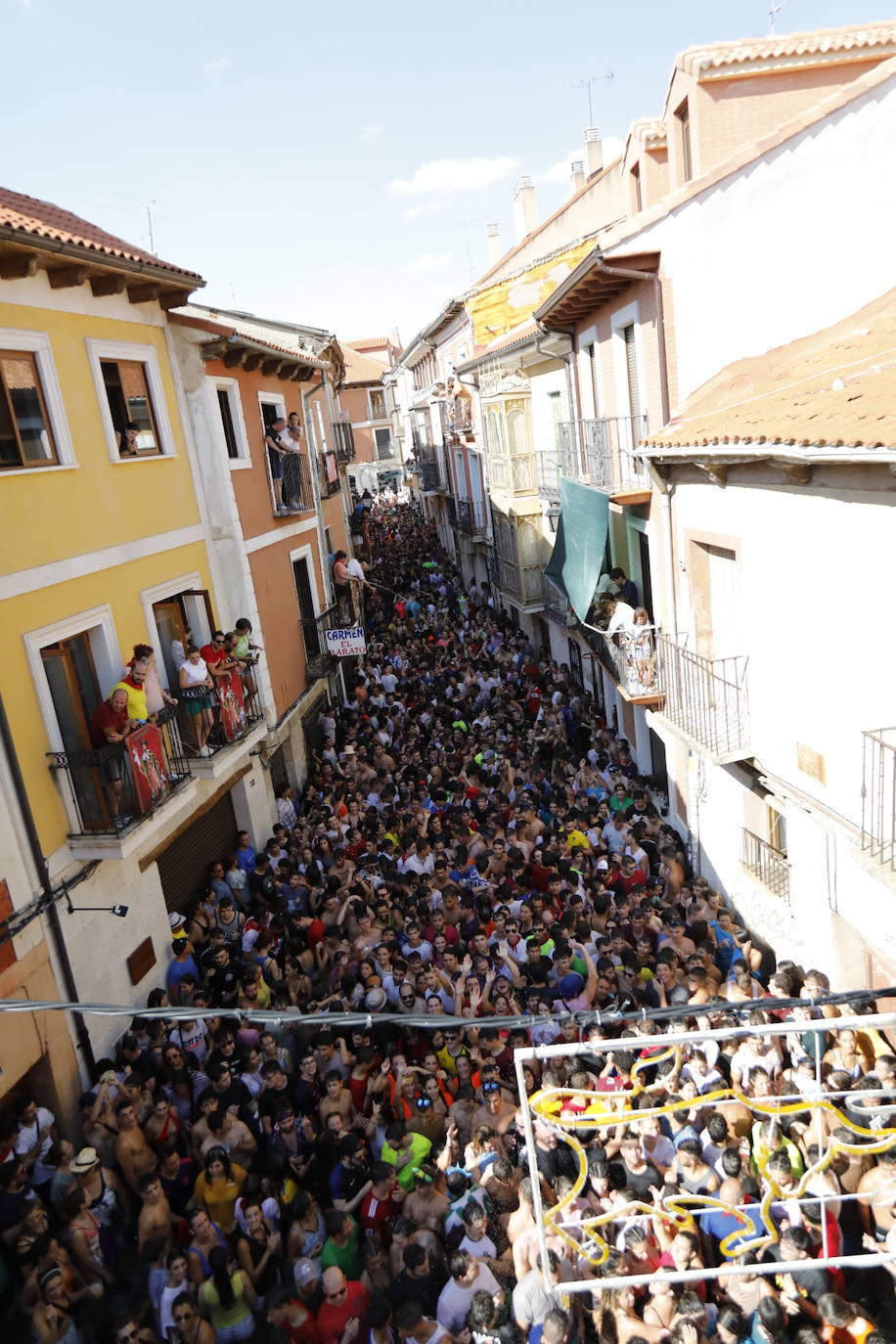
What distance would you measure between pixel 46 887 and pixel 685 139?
1207 centimetres

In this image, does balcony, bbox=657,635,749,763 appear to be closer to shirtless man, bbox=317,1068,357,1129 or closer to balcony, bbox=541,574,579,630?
shirtless man, bbox=317,1068,357,1129

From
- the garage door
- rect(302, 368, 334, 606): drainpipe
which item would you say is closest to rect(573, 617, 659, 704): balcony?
the garage door

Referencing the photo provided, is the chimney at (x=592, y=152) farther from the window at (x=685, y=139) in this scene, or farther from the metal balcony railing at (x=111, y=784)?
the metal balcony railing at (x=111, y=784)

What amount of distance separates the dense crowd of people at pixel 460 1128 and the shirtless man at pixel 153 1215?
2cm

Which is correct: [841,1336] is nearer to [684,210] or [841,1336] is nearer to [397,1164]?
[397,1164]

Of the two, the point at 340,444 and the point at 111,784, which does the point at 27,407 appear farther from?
the point at 340,444

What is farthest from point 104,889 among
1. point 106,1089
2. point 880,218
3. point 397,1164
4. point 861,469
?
point 880,218

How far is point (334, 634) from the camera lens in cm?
1655

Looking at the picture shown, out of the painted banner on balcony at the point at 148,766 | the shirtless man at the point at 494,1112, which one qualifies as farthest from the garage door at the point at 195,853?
the shirtless man at the point at 494,1112

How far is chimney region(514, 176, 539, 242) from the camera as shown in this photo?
3288 centimetres

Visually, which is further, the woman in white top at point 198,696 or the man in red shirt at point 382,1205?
the woman in white top at point 198,696

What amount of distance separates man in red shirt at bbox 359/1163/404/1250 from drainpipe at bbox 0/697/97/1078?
3.11 m

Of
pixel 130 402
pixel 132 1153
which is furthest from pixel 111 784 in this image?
pixel 130 402

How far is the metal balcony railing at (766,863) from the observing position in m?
9.77
